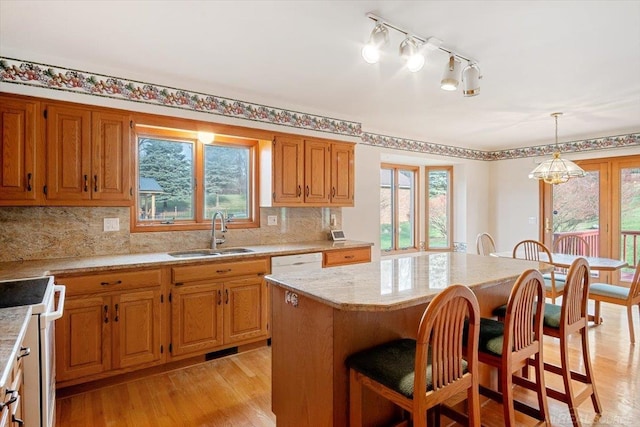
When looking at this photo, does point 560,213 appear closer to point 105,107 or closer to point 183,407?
point 183,407

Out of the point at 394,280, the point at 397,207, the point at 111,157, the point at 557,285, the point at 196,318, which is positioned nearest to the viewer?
the point at 394,280

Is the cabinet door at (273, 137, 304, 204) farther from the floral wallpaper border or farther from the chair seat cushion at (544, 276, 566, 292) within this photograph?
the chair seat cushion at (544, 276, 566, 292)

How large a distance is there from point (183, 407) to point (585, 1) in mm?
3433

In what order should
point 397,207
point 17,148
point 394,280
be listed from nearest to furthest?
point 394,280, point 17,148, point 397,207

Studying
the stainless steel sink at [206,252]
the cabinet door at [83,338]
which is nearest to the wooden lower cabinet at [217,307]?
the stainless steel sink at [206,252]

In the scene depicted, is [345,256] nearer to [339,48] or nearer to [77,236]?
[339,48]

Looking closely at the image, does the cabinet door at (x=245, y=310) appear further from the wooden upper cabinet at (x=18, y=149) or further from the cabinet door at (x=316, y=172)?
the wooden upper cabinet at (x=18, y=149)

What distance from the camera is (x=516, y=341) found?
179 centimetres

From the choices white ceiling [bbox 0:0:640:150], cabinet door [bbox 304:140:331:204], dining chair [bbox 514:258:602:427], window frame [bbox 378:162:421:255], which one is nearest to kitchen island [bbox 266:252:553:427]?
dining chair [bbox 514:258:602:427]

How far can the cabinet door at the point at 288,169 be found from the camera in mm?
3629

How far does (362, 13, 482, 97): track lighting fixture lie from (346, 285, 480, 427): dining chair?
54.9 inches

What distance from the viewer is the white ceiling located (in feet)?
6.55

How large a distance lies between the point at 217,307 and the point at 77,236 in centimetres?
126

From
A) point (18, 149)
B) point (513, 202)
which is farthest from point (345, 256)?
point (513, 202)
